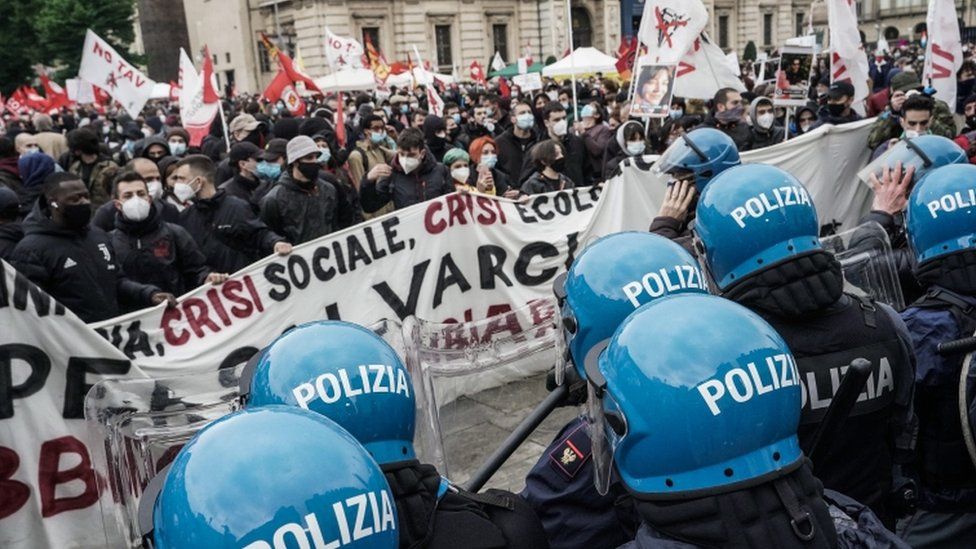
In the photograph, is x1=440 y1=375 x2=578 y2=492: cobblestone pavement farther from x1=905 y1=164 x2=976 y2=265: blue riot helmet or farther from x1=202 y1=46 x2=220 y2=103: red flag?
x1=202 y1=46 x2=220 y2=103: red flag

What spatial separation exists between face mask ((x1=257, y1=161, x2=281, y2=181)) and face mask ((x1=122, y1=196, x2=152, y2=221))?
1924mm

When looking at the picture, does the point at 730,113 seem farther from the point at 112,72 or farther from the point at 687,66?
the point at 112,72

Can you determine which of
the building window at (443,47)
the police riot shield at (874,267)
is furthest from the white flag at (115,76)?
the building window at (443,47)

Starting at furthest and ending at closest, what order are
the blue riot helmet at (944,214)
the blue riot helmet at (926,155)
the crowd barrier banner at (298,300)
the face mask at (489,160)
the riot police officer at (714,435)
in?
the face mask at (489,160), the blue riot helmet at (926,155), the crowd barrier banner at (298,300), the blue riot helmet at (944,214), the riot police officer at (714,435)

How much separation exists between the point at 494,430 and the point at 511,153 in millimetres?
5074

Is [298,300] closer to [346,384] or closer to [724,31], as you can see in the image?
[346,384]

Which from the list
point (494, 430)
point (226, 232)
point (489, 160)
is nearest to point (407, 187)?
point (489, 160)

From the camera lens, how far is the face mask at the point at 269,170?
274 inches

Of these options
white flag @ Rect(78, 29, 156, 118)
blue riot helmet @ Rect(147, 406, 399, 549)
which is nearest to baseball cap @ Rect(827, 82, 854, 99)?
blue riot helmet @ Rect(147, 406, 399, 549)

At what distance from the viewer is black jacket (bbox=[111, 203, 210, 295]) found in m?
5.09

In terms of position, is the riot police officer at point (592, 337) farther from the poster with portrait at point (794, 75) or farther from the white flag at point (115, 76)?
the white flag at point (115, 76)

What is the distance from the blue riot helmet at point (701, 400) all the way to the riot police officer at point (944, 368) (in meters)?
1.17

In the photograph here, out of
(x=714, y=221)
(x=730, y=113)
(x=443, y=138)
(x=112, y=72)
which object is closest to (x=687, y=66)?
(x=730, y=113)

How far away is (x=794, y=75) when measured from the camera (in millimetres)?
8469
